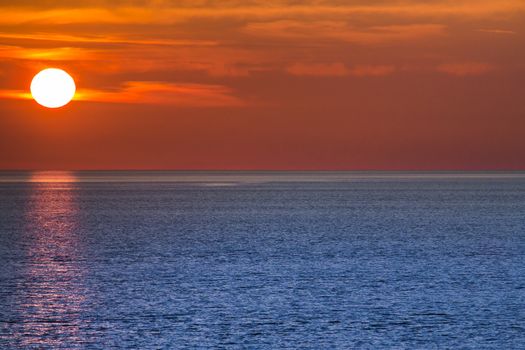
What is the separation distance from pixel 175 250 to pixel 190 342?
26.3 m

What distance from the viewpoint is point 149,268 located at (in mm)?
40250

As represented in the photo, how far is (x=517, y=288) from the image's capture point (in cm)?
3328

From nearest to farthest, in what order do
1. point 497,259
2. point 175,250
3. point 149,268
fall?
point 149,268 → point 497,259 → point 175,250

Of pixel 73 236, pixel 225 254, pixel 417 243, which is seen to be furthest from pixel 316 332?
pixel 73 236

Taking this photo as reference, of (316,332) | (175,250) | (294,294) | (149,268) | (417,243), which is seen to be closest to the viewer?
(316,332)

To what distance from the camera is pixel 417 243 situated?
181ft

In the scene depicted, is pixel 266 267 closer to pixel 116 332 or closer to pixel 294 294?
pixel 294 294

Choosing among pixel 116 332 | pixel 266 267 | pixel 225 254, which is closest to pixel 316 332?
pixel 116 332

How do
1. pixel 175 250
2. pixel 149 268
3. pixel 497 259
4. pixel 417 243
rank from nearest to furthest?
pixel 149 268, pixel 497 259, pixel 175 250, pixel 417 243

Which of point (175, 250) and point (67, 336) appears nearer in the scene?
point (67, 336)

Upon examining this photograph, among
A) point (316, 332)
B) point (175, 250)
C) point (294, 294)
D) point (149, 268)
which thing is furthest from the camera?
point (175, 250)

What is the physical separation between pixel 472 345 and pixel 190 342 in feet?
23.7

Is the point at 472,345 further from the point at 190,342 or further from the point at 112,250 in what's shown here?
the point at 112,250

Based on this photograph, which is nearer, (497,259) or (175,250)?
(497,259)
